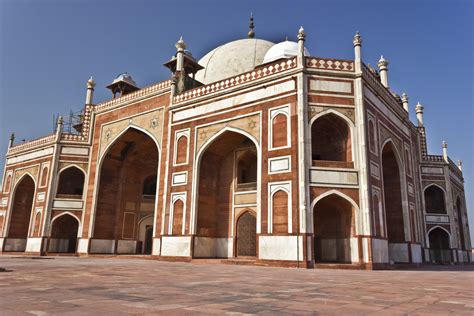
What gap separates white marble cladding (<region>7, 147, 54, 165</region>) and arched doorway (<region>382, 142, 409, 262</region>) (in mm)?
19634

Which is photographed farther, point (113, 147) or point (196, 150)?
point (113, 147)

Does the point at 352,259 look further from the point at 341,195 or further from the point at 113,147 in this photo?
the point at 113,147

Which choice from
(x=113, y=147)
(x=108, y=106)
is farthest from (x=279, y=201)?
(x=108, y=106)

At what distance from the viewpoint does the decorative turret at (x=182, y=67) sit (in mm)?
19453

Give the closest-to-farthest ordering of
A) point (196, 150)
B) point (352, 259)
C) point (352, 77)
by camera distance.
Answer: point (352, 259)
point (352, 77)
point (196, 150)

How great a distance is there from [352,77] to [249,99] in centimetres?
426

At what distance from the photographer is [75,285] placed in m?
5.53

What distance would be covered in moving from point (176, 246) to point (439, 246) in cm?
1925

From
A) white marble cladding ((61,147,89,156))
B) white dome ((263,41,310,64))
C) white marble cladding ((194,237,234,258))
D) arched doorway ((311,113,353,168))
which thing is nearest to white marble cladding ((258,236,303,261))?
arched doorway ((311,113,353,168))

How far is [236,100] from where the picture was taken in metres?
16.1

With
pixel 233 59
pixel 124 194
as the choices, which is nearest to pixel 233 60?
pixel 233 59

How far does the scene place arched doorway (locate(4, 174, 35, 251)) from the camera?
2406cm

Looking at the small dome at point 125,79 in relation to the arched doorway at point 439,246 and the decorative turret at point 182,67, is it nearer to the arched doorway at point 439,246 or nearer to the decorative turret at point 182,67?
the decorative turret at point 182,67

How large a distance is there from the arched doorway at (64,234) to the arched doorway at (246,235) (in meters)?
11.3
